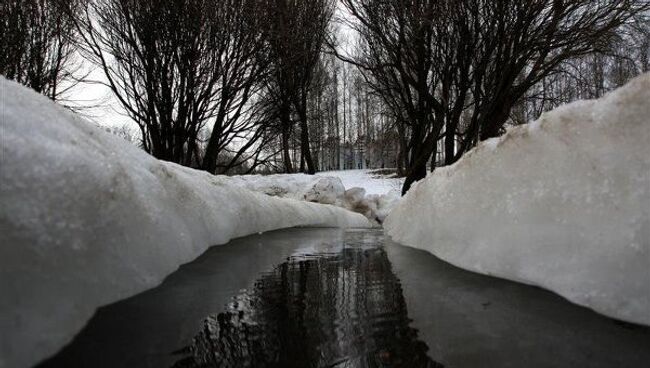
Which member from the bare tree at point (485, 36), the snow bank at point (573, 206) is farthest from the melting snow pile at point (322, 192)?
the snow bank at point (573, 206)

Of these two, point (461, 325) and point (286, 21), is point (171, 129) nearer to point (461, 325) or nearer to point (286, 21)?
point (286, 21)

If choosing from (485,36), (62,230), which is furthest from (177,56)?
(62,230)

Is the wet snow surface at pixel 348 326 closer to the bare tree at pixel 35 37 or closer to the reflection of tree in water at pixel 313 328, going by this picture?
the reflection of tree in water at pixel 313 328

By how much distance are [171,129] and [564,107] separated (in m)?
8.86

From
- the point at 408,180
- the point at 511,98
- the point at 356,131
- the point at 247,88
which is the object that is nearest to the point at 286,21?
the point at 247,88

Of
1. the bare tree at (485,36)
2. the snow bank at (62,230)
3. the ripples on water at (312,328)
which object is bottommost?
the ripples on water at (312,328)

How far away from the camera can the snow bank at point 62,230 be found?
1005 millimetres

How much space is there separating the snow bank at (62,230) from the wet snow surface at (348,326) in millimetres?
94

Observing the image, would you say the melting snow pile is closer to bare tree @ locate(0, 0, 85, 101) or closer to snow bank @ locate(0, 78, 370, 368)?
bare tree @ locate(0, 0, 85, 101)

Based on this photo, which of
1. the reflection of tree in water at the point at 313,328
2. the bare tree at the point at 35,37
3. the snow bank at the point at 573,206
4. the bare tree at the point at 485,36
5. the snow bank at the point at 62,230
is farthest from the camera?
the bare tree at the point at 35,37

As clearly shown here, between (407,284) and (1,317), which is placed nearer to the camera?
(1,317)

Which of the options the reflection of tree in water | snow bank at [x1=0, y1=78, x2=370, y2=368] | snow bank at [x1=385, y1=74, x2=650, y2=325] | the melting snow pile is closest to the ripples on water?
the reflection of tree in water

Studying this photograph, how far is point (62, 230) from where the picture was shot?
44.9 inches

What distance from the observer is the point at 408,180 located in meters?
9.48
